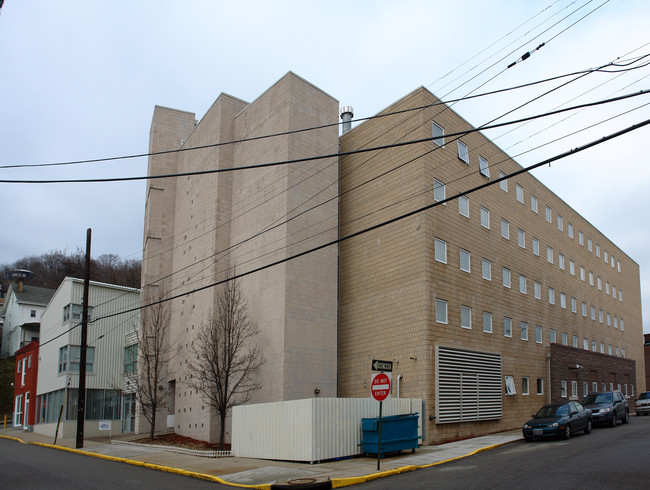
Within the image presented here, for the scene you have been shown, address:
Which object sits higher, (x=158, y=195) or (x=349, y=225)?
(x=158, y=195)

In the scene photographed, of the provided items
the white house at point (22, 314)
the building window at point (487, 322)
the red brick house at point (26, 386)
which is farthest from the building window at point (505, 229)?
the white house at point (22, 314)

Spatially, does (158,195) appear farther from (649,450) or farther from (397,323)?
(649,450)

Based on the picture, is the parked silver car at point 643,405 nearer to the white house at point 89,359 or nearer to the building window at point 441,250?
the building window at point 441,250

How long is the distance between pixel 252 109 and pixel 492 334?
55.8ft

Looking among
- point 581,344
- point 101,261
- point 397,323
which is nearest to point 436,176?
point 397,323

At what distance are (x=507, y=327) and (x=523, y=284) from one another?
3.74 m

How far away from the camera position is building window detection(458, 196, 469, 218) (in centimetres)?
2759

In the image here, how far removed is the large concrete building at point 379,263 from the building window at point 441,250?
0.09m

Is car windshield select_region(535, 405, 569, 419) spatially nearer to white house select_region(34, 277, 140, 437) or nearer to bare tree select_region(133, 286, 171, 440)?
bare tree select_region(133, 286, 171, 440)

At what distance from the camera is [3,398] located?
67938 millimetres

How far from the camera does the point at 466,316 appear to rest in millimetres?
26656

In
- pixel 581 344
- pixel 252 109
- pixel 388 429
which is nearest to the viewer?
pixel 388 429

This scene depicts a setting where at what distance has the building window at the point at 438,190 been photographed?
84.5ft

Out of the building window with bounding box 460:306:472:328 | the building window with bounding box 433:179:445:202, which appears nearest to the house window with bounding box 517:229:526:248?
the building window with bounding box 460:306:472:328
